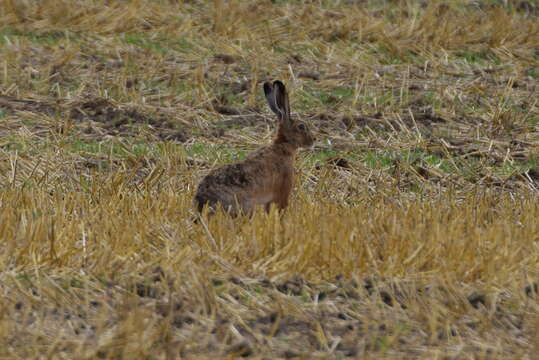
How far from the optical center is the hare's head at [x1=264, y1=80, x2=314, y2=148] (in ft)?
26.2

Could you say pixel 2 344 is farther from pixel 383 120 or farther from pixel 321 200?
pixel 383 120

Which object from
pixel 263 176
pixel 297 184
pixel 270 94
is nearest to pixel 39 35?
pixel 297 184

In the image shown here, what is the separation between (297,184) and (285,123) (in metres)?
0.94

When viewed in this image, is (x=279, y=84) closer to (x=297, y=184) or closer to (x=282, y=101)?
(x=282, y=101)

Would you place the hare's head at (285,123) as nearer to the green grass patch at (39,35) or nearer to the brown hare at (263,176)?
the brown hare at (263,176)

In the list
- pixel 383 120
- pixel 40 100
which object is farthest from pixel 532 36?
pixel 40 100

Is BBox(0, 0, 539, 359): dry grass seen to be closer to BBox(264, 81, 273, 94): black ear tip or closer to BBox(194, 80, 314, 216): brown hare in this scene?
BBox(194, 80, 314, 216): brown hare

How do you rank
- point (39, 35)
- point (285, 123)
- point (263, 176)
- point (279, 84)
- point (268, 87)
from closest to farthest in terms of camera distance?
point (263, 176) < point (279, 84) < point (268, 87) < point (285, 123) < point (39, 35)

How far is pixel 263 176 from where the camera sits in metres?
7.43

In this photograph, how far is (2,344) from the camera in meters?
4.64

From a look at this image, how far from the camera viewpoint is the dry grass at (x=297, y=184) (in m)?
5.08

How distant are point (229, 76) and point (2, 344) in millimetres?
8029

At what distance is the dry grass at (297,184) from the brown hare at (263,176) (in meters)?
0.28

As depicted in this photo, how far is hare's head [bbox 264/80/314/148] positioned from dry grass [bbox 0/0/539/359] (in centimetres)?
51
